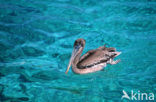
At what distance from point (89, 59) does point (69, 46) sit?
7.46ft

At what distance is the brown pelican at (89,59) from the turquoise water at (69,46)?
0.76ft

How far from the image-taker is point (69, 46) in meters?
8.64

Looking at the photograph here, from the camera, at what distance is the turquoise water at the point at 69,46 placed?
6.18m

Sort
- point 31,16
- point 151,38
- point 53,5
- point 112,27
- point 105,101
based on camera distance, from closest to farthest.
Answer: point 105,101 < point 151,38 < point 112,27 < point 31,16 < point 53,5

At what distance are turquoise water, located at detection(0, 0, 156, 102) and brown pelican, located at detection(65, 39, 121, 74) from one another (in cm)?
23

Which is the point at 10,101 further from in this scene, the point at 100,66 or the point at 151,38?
the point at 151,38

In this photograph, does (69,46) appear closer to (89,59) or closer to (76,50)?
(76,50)

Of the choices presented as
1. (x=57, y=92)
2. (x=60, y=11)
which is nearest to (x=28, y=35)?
(x=60, y=11)

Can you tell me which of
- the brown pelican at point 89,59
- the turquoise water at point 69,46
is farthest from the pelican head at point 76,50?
the turquoise water at point 69,46

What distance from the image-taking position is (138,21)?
9969 mm

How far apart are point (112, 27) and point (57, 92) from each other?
4.53 meters

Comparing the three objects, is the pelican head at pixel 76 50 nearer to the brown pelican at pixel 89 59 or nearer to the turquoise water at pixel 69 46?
the brown pelican at pixel 89 59

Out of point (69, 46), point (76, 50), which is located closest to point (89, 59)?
point (76, 50)

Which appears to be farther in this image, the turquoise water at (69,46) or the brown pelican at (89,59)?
the brown pelican at (89,59)
